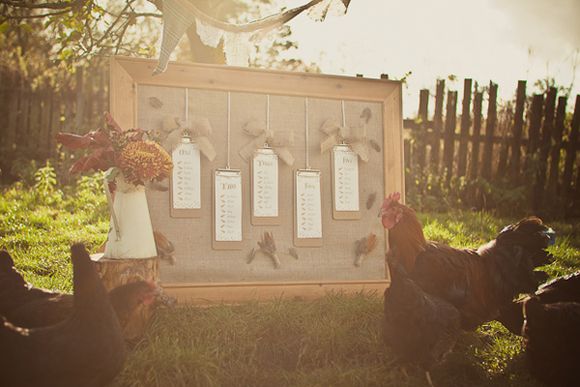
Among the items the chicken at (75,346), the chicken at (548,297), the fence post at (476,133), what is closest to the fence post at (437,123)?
the fence post at (476,133)

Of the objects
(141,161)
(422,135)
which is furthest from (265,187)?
(422,135)

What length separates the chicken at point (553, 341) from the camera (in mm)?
2756

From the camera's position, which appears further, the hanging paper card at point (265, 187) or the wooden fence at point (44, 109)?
the wooden fence at point (44, 109)

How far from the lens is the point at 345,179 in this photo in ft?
13.3

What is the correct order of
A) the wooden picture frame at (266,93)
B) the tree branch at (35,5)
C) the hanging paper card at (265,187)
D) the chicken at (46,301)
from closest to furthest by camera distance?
1. the chicken at (46,301)
2. the wooden picture frame at (266,93)
3. the hanging paper card at (265,187)
4. the tree branch at (35,5)

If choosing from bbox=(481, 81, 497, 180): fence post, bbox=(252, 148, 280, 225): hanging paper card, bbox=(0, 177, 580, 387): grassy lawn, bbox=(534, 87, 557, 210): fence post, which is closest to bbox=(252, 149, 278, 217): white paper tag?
bbox=(252, 148, 280, 225): hanging paper card

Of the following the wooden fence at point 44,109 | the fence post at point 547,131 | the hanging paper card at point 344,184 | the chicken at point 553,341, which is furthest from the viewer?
the wooden fence at point 44,109

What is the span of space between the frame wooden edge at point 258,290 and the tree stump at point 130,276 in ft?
1.56

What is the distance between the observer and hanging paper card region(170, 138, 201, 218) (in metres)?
3.60

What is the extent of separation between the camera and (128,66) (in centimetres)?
355

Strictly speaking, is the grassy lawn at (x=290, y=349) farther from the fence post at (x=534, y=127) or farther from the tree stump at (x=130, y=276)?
the fence post at (x=534, y=127)

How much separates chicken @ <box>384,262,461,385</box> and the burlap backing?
3.62 ft

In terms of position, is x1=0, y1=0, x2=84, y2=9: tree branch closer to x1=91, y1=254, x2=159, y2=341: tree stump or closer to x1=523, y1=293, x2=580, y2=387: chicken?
x1=91, y1=254, x2=159, y2=341: tree stump

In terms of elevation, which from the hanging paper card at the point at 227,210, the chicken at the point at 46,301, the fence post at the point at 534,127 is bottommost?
the chicken at the point at 46,301
